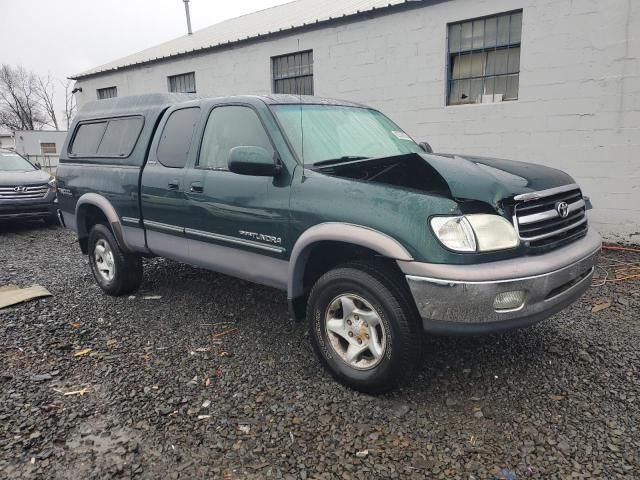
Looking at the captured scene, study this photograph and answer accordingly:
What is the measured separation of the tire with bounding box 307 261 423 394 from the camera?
2750mm

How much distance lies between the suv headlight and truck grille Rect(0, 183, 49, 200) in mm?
9011

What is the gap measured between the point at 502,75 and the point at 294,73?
15.4 feet

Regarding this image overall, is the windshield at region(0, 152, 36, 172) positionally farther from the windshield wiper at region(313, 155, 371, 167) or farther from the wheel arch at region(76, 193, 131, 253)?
the windshield wiper at region(313, 155, 371, 167)

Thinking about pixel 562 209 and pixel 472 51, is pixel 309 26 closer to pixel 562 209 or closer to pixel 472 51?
pixel 472 51

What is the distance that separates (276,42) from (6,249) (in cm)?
683

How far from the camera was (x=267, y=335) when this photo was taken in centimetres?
395

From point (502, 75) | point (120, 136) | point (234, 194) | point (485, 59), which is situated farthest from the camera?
point (485, 59)

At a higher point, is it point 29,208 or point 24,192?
point 24,192

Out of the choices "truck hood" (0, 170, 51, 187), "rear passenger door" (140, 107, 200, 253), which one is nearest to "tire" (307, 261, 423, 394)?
"rear passenger door" (140, 107, 200, 253)

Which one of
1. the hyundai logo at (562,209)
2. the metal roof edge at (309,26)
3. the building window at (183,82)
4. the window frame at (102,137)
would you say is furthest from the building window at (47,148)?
the hyundai logo at (562,209)

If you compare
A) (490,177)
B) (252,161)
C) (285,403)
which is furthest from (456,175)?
(285,403)

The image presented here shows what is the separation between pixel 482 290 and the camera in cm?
252

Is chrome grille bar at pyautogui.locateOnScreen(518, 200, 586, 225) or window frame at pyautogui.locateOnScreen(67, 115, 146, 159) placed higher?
window frame at pyautogui.locateOnScreen(67, 115, 146, 159)

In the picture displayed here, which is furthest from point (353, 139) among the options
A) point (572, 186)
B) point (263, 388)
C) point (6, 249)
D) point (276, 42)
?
point (276, 42)
